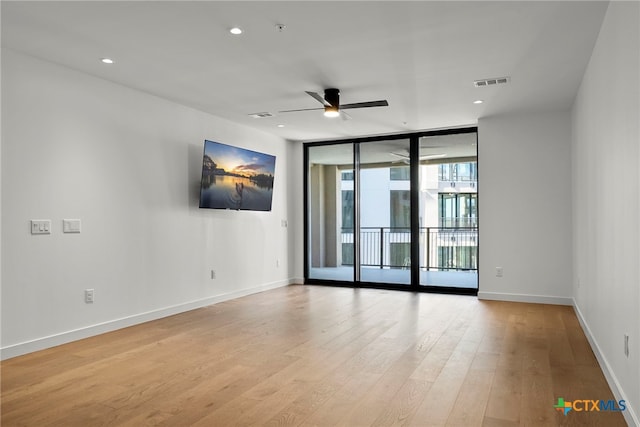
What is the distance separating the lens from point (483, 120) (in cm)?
614

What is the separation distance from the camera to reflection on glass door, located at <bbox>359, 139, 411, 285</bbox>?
7121mm

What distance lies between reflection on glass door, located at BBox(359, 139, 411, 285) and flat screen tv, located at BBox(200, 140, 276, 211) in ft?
5.63

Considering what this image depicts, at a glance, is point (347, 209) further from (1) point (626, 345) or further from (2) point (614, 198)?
(1) point (626, 345)

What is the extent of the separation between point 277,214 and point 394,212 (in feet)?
6.38

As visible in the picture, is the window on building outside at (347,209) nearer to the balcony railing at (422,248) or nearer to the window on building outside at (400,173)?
the balcony railing at (422,248)

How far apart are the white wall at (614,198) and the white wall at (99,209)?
14.2 feet

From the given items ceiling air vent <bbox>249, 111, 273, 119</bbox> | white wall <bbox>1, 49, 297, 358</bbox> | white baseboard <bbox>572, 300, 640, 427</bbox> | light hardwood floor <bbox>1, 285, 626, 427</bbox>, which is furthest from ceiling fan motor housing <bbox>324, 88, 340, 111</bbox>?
white baseboard <bbox>572, 300, 640, 427</bbox>

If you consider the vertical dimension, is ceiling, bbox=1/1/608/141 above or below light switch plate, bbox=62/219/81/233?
above

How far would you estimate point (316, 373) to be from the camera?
3.22m

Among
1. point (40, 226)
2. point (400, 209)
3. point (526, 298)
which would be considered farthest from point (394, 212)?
point (40, 226)

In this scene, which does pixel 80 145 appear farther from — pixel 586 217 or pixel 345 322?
pixel 586 217

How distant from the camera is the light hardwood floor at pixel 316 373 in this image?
254 centimetres

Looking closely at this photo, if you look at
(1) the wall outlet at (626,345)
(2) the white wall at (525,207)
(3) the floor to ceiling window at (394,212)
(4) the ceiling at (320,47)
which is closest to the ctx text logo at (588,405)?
(1) the wall outlet at (626,345)

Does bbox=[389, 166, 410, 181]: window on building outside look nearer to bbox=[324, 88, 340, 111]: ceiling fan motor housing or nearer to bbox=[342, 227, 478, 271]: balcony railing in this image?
bbox=[342, 227, 478, 271]: balcony railing
